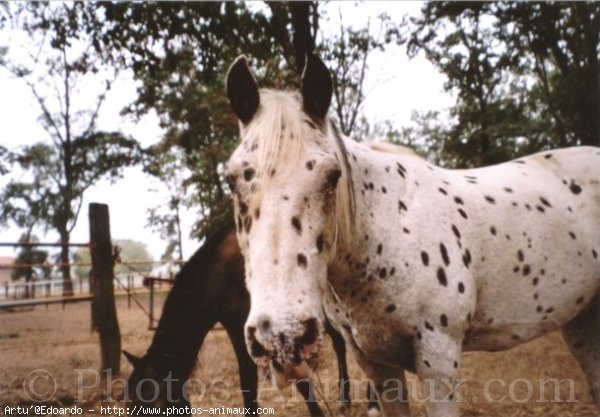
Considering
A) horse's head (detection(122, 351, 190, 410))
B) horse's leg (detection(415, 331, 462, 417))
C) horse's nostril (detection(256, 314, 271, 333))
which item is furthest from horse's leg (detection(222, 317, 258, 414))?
horse's nostril (detection(256, 314, 271, 333))

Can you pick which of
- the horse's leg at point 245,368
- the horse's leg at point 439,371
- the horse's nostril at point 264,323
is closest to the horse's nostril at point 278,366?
the horse's nostril at point 264,323

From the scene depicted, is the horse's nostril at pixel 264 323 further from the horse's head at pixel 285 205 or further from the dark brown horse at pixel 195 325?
the dark brown horse at pixel 195 325

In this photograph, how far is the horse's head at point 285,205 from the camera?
1298 millimetres

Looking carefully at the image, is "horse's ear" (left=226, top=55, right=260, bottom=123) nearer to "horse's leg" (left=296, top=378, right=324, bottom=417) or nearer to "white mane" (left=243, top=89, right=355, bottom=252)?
"white mane" (left=243, top=89, right=355, bottom=252)

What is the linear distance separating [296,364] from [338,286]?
2.37 ft

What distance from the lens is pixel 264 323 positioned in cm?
128

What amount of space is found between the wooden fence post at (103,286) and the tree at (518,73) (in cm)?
616

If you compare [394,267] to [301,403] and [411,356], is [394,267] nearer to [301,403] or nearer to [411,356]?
[411,356]

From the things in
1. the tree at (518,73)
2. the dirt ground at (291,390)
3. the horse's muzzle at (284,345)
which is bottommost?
the dirt ground at (291,390)

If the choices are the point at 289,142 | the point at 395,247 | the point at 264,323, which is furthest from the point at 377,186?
the point at 264,323

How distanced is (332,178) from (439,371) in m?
0.99

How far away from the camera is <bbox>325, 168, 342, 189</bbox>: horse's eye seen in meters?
1.60

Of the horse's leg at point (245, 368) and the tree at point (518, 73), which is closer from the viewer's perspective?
the horse's leg at point (245, 368)

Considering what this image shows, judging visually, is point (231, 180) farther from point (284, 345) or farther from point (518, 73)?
point (518, 73)
